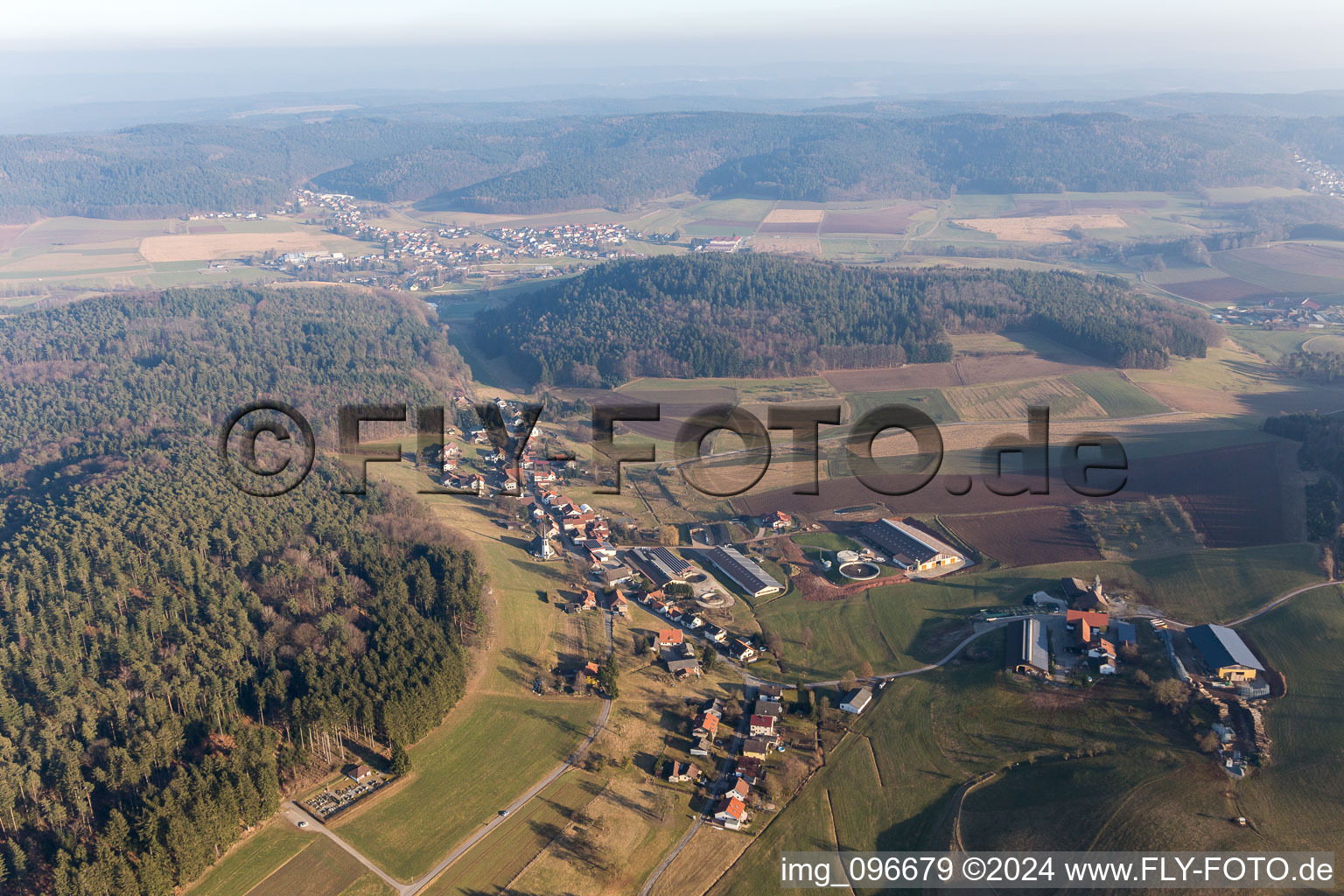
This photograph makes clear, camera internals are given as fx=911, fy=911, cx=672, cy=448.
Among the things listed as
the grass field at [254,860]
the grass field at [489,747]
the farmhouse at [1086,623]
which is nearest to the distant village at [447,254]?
the grass field at [489,747]

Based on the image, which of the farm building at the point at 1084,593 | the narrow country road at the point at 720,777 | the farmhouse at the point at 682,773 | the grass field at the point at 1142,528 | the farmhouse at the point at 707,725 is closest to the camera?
the narrow country road at the point at 720,777

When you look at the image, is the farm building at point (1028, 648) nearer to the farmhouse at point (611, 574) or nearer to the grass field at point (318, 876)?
the farmhouse at point (611, 574)

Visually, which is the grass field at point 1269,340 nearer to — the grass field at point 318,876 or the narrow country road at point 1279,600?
the narrow country road at point 1279,600

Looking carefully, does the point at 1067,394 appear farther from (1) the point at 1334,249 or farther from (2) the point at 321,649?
(1) the point at 1334,249

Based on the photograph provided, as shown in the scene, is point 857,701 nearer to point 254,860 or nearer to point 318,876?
point 318,876

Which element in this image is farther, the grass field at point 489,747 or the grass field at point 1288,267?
the grass field at point 1288,267

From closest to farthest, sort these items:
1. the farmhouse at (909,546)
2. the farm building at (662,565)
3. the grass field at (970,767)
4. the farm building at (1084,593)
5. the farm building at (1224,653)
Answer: the grass field at (970,767) → the farm building at (1224,653) → the farm building at (1084,593) → the farm building at (662,565) → the farmhouse at (909,546)

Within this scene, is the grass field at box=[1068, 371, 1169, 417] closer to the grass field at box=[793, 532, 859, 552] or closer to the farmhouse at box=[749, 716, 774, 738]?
the grass field at box=[793, 532, 859, 552]

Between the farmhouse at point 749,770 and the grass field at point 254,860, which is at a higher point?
the farmhouse at point 749,770

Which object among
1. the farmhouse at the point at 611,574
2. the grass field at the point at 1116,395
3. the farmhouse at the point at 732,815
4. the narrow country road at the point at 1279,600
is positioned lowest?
the farmhouse at the point at 732,815
